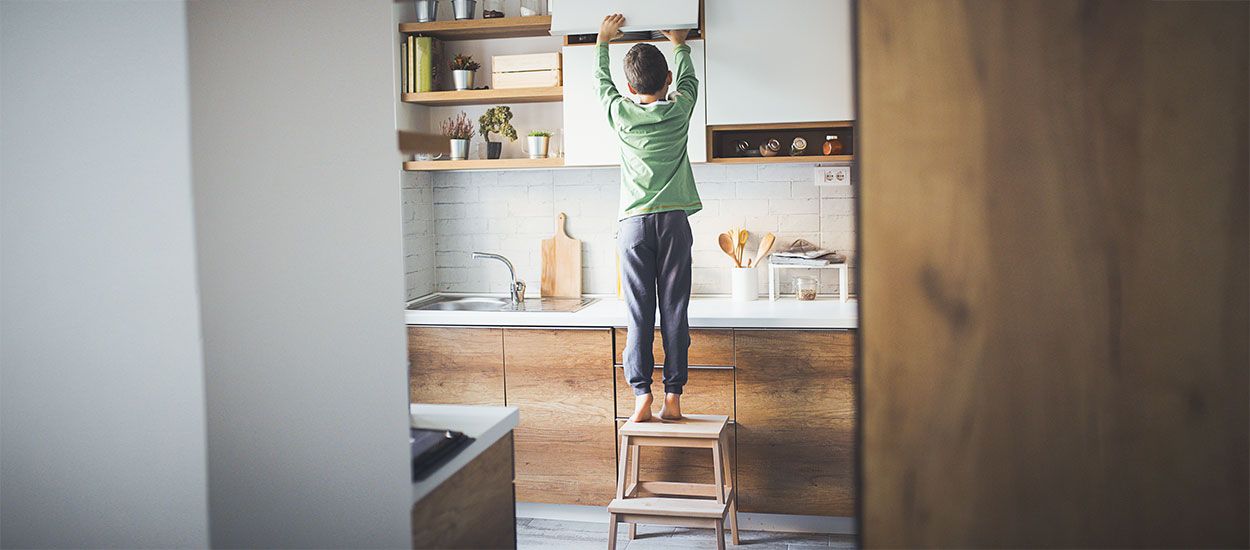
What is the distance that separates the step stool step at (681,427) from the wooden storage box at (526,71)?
4.71 feet

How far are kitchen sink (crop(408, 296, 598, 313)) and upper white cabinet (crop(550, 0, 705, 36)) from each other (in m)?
1.12

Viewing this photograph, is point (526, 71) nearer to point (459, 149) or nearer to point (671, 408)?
point (459, 149)

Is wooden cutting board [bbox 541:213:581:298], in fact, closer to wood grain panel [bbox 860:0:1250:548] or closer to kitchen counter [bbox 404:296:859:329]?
kitchen counter [bbox 404:296:859:329]

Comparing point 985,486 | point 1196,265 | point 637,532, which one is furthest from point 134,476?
point 637,532

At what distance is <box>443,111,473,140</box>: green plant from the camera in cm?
423

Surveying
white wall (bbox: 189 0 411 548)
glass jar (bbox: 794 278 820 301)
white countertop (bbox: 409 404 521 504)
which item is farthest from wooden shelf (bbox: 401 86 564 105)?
white wall (bbox: 189 0 411 548)

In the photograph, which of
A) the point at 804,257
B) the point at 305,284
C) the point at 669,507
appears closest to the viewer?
the point at 305,284

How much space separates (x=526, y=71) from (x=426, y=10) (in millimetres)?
505

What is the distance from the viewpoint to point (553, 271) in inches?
174

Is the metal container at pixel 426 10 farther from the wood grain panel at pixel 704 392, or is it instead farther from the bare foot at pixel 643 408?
the bare foot at pixel 643 408

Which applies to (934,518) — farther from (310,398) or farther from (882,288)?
(310,398)

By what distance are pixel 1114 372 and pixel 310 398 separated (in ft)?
4.12

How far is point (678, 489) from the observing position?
3664 millimetres

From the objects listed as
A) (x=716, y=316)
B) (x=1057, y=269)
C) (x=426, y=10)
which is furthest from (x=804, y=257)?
(x=1057, y=269)
